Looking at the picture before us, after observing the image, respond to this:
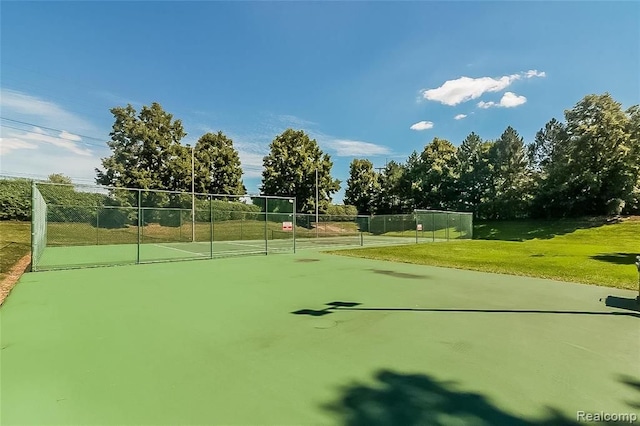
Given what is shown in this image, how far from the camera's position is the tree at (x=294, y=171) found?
38.1 meters

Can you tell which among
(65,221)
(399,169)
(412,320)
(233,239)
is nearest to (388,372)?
(412,320)

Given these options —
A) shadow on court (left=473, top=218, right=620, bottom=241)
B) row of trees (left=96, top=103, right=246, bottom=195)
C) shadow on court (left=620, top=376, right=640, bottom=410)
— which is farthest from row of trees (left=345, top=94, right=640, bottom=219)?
shadow on court (left=620, top=376, right=640, bottom=410)

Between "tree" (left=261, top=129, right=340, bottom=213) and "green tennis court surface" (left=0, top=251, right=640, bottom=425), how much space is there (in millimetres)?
31716

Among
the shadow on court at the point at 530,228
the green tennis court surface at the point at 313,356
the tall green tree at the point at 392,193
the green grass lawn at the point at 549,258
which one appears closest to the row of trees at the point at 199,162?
the tall green tree at the point at 392,193

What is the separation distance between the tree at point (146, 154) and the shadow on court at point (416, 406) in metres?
30.8

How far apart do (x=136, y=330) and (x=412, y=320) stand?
144 inches

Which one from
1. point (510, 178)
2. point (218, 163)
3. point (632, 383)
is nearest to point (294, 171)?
point (218, 163)

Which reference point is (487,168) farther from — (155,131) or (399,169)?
(155,131)

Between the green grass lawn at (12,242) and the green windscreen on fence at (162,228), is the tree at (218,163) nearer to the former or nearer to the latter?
the green windscreen on fence at (162,228)

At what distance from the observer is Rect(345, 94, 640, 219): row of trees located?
28.5 m

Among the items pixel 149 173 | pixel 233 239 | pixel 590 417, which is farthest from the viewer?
pixel 149 173

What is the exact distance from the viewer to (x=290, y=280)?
8.18m

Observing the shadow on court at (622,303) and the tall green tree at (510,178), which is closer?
the shadow on court at (622,303)

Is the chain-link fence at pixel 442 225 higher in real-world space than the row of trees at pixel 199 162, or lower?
lower
